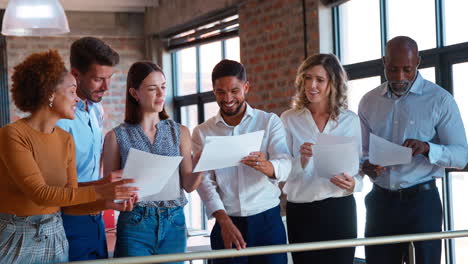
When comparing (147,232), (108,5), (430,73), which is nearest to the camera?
(147,232)

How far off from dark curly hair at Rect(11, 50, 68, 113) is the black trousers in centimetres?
131

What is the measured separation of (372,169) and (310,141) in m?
0.41

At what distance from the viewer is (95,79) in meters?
3.15

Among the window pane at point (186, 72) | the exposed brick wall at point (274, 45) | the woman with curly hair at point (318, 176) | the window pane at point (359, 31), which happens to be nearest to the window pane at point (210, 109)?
the window pane at point (186, 72)

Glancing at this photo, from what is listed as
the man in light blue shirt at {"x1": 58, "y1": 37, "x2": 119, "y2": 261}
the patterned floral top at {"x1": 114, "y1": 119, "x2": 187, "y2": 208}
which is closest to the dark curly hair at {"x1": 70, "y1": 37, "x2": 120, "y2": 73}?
the man in light blue shirt at {"x1": 58, "y1": 37, "x2": 119, "y2": 261}

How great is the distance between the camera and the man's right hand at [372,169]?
3.48 metres

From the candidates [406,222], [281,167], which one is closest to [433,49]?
[406,222]

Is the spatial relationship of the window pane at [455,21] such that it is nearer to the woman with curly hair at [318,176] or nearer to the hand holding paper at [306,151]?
the woman with curly hair at [318,176]

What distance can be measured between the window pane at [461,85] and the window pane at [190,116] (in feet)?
14.7

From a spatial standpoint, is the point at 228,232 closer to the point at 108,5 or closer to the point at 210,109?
the point at 210,109

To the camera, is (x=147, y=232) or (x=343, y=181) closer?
(x=147, y=232)

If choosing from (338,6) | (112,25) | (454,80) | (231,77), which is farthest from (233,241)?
(112,25)

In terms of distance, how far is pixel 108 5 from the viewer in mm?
8945

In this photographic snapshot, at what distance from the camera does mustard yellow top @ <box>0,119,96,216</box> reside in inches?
93.5
